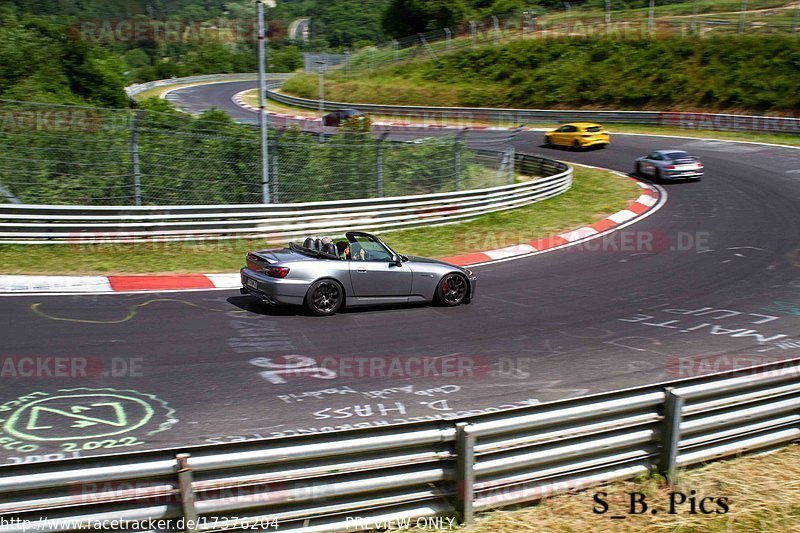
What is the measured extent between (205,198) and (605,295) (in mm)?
8604

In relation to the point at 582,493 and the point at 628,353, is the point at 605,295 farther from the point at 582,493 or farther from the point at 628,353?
the point at 582,493

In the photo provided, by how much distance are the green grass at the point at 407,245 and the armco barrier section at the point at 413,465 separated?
33.5ft

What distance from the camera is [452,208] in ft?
62.5

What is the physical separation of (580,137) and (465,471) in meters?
30.1

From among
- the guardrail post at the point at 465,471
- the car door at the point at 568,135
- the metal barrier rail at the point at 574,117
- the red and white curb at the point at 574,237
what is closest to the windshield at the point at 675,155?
the red and white curb at the point at 574,237

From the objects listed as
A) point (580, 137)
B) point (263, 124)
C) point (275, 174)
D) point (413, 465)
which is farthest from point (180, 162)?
point (580, 137)

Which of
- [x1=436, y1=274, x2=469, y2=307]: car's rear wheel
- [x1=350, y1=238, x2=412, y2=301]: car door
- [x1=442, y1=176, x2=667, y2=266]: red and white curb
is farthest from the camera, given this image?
[x1=442, y1=176, x2=667, y2=266]: red and white curb

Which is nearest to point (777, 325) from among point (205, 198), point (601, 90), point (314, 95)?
point (205, 198)

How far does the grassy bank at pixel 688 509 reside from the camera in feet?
17.1

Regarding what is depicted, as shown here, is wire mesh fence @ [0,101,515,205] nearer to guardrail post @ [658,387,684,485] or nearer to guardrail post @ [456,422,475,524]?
guardrail post @ [456,422,475,524]

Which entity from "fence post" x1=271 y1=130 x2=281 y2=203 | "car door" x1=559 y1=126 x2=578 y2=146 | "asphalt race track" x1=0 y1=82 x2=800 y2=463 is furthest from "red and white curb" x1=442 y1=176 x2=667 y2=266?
"car door" x1=559 y1=126 x2=578 y2=146

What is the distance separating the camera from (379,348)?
991 centimetres

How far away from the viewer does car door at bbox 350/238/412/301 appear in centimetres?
1166

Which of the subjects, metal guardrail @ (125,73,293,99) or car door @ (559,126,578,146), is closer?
car door @ (559,126,578,146)
